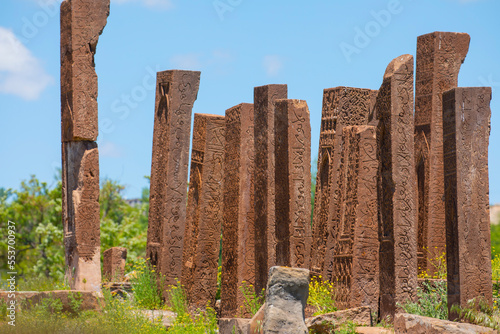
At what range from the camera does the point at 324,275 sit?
10922 millimetres

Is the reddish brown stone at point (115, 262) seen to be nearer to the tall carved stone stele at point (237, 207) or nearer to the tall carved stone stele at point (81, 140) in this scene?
the tall carved stone stele at point (81, 140)

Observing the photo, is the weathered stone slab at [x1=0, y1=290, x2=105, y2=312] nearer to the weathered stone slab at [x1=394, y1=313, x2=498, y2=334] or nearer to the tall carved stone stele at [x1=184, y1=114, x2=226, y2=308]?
the tall carved stone stele at [x1=184, y1=114, x2=226, y2=308]

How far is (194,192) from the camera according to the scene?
42.8ft

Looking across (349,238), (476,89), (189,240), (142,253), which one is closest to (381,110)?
(476,89)

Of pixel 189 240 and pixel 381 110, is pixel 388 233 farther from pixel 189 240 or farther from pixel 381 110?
pixel 189 240

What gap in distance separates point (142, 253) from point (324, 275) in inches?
637

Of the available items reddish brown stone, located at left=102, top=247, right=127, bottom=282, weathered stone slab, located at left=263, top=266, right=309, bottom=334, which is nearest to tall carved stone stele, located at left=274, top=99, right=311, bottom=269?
weathered stone slab, located at left=263, top=266, right=309, bottom=334

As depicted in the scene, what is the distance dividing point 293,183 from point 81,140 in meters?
4.57

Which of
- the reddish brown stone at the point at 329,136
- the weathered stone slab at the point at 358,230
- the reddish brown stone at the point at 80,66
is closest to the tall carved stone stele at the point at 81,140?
the reddish brown stone at the point at 80,66

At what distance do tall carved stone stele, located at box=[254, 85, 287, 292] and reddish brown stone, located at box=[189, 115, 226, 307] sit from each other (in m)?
2.20

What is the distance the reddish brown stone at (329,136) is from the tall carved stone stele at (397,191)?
245cm

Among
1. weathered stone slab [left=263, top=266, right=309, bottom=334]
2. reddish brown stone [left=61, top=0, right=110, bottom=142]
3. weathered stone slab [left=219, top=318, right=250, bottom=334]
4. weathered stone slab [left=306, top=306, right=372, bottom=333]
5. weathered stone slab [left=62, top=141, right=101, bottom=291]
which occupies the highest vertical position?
reddish brown stone [left=61, top=0, right=110, bottom=142]

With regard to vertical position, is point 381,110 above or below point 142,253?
above

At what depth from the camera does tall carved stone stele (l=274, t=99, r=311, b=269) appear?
30.0ft
